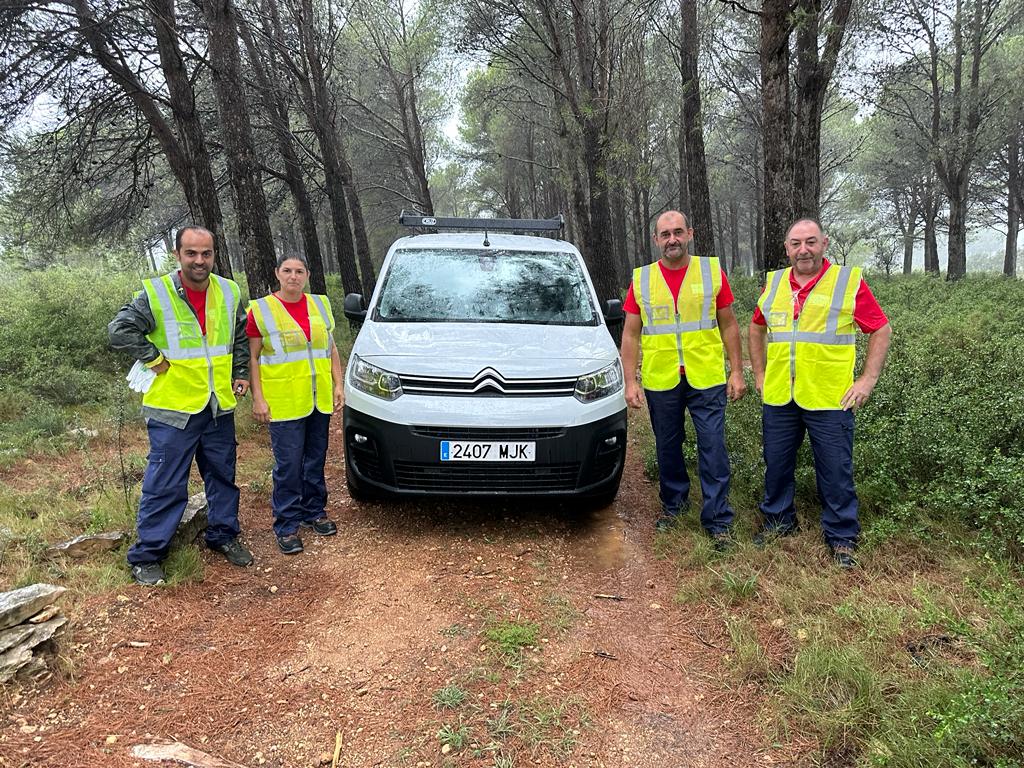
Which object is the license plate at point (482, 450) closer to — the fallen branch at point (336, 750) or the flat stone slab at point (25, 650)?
the fallen branch at point (336, 750)

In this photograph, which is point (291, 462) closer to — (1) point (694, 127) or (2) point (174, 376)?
(2) point (174, 376)

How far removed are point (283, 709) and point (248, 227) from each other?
6.68 meters

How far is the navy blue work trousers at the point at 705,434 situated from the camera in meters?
3.75

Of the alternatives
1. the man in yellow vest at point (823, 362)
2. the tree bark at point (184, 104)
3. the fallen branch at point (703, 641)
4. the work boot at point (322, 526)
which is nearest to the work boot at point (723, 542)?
the man in yellow vest at point (823, 362)

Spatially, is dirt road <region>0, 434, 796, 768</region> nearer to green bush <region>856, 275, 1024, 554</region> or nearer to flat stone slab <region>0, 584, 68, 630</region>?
flat stone slab <region>0, 584, 68, 630</region>

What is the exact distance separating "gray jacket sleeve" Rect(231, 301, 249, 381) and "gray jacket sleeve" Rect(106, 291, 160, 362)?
0.53m

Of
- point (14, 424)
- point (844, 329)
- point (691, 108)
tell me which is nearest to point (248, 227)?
point (14, 424)

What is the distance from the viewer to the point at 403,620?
3.07 meters


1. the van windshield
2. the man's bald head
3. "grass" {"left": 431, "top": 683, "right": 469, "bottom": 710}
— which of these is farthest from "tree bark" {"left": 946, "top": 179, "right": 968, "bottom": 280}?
"grass" {"left": 431, "top": 683, "right": 469, "bottom": 710}

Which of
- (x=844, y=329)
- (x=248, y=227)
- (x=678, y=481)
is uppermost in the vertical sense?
(x=248, y=227)

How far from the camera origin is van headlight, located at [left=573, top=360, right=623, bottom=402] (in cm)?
377

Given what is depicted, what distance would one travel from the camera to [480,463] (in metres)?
3.60

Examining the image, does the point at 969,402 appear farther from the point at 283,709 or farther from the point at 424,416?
the point at 283,709

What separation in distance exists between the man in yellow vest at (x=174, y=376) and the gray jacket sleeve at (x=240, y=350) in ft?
0.72
